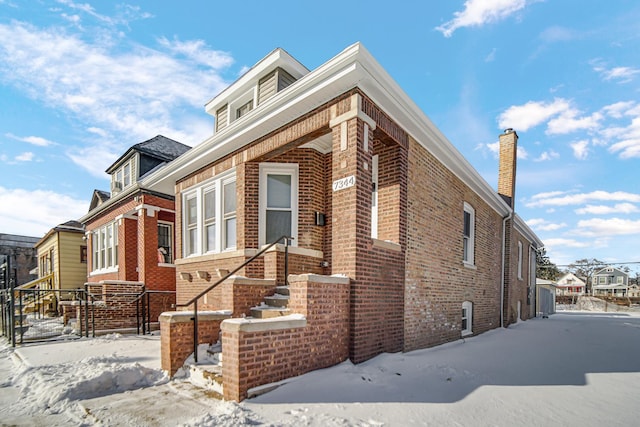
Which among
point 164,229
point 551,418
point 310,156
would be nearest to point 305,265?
point 310,156

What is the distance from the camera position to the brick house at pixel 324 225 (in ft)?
15.8

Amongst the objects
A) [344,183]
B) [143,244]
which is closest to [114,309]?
[143,244]

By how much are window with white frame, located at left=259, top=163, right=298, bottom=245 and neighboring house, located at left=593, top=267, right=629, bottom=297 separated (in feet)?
287

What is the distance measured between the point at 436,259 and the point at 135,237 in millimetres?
10734

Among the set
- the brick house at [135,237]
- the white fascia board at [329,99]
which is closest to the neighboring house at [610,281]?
the white fascia board at [329,99]

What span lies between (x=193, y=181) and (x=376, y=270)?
636 centimetres

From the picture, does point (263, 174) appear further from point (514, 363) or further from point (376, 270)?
point (514, 363)

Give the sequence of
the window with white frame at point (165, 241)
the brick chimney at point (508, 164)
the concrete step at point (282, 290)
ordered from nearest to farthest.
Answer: the concrete step at point (282, 290) → the window with white frame at point (165, 241) → the brick chimney at point (508, 164)

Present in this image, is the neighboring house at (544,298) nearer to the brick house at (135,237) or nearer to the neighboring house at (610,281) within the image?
the brick house at (135,237)

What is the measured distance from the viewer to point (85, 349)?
739cm

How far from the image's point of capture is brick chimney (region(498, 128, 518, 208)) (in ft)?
46.6

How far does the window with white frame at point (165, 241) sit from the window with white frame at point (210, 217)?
3175 mm

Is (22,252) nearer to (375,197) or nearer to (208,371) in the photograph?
(208,371)

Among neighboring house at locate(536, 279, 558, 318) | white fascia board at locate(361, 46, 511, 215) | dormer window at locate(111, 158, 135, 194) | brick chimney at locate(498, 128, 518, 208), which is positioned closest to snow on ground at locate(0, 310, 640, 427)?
white fascia board at locate(361, 46, 511, 215)
